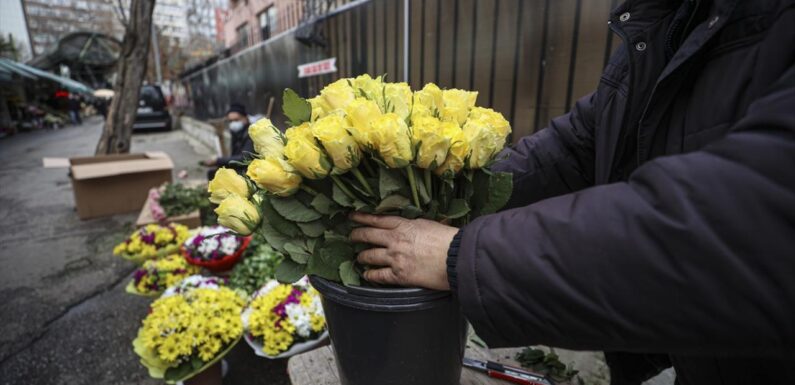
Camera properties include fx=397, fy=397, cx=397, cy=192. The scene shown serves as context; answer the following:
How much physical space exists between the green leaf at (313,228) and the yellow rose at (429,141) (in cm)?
29

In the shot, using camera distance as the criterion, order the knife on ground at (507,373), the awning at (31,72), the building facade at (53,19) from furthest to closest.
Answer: the building facade at (53,19), the awning at (31,72), the knife on ground at (507,373)

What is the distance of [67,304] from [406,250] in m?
3.85

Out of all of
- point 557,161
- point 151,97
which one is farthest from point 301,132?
point 151,97

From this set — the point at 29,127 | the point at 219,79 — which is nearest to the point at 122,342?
the point at 219,79

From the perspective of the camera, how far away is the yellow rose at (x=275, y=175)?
2.62ft

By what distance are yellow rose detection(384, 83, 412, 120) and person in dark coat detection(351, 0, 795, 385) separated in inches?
9.2

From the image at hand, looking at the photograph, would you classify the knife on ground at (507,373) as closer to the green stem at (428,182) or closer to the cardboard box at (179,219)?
the green stem at (428,182)

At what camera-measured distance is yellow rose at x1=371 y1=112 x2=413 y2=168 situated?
2.33ft

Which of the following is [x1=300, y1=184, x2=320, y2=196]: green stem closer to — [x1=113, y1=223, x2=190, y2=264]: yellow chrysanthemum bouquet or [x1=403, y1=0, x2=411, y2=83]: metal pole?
[x1=113, y1=223, x2=190, y2=264]: yellow chrysanthemum bouquet

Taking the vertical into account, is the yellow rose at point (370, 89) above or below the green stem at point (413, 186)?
above

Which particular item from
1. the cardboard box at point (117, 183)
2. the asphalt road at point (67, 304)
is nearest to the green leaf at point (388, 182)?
the asphalt road at point (67, 304)

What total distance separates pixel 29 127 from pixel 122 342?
21.4 meters

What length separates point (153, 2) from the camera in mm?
5645

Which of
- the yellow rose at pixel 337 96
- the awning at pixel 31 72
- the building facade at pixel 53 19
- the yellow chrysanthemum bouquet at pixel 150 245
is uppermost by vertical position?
the building facade at pixel 53 19
